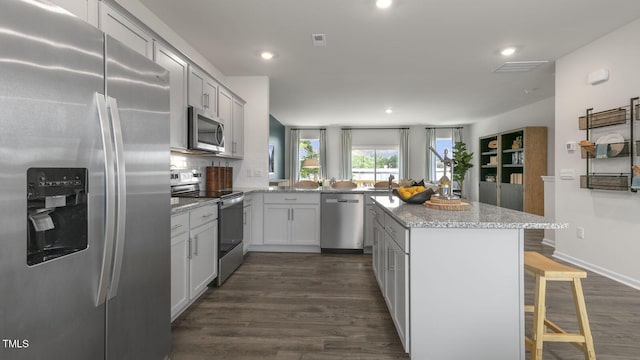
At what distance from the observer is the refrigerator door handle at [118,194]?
43.6 inches

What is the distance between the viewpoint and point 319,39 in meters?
3.26

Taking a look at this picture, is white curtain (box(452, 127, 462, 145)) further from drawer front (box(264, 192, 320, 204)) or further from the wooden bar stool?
the wooden bar stool

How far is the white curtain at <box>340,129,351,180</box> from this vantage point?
31.5 ft

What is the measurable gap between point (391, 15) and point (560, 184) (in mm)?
3023

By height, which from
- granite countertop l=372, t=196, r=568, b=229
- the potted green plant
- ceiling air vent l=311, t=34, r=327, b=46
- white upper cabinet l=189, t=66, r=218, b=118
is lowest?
granite countertop l=372, t=196, r=568, b=229

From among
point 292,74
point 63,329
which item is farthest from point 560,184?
point 63,329

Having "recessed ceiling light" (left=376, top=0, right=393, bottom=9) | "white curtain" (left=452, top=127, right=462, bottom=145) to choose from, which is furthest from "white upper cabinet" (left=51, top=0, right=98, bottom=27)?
"white curtain" (left=452, top=127, right=462, bottom=145)

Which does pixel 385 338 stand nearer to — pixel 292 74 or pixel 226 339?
pixel 226 339

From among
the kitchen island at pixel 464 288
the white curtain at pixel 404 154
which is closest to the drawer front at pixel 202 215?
the kitchen island at pixel 464 288

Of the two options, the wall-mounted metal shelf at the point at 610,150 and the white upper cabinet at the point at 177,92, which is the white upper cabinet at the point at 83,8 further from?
the wall-mounted metal shelf at the point at 610,150

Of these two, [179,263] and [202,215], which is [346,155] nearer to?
[202,215]

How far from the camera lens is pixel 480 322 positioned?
1.63 meters

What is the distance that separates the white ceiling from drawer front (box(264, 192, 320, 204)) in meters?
1.76

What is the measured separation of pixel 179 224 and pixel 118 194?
3.57 feet
